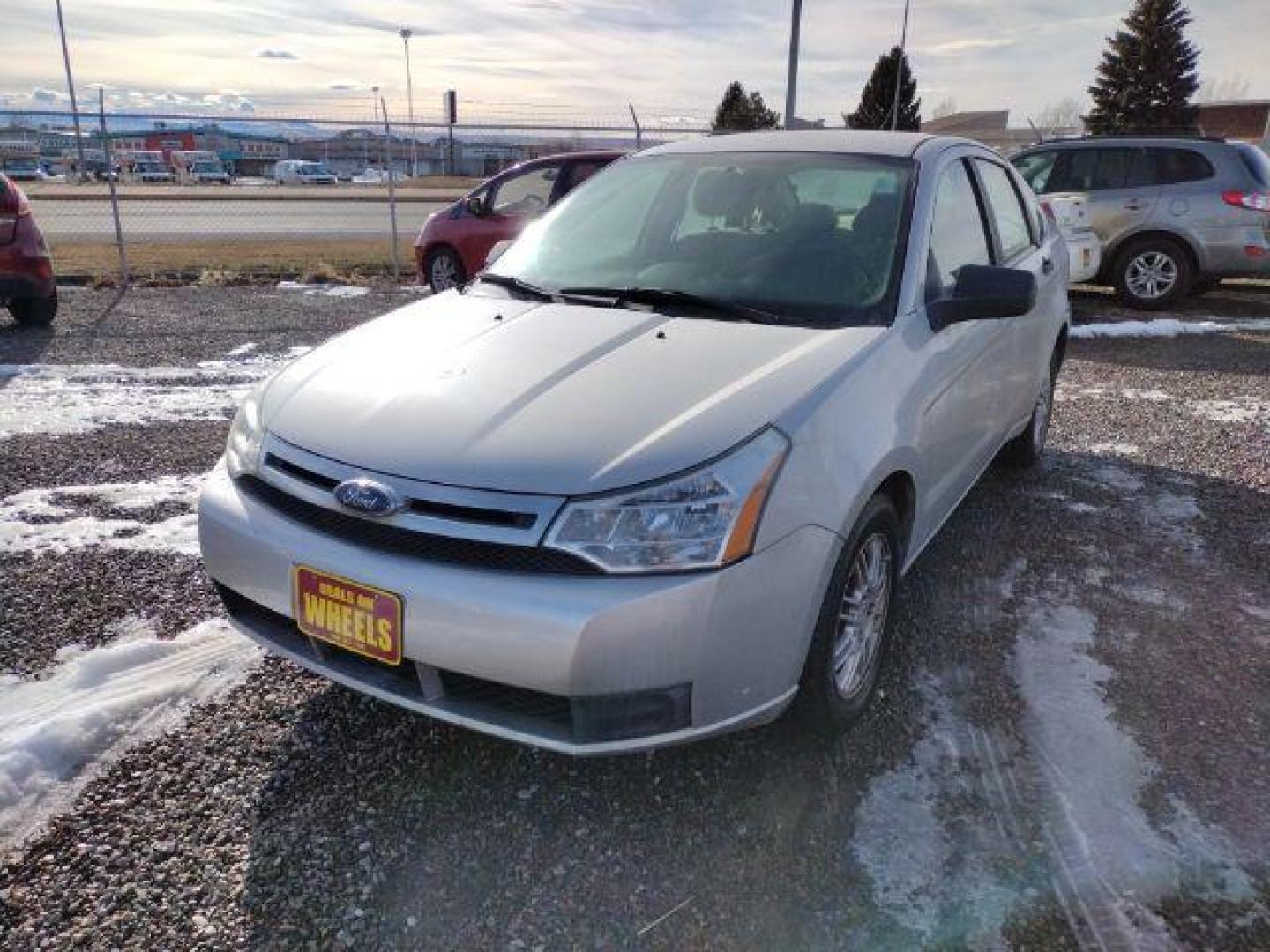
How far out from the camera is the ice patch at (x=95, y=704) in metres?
2.36

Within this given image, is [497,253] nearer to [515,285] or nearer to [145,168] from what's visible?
[515,285]

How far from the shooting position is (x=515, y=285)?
3277 millimetres

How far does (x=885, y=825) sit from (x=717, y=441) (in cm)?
103

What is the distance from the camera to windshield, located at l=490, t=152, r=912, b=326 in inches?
114

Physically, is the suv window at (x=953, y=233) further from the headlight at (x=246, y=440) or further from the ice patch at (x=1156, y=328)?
the ice patch at (x=1156, y=328)

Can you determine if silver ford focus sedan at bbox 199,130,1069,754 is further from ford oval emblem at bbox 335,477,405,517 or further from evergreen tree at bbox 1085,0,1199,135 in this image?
evergreen tree at bbox 1085,0,1199,135

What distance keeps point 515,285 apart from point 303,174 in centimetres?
4881

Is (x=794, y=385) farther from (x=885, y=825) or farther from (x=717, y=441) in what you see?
(x=885, y=825)

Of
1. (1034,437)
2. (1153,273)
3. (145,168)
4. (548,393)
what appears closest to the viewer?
(548,393)

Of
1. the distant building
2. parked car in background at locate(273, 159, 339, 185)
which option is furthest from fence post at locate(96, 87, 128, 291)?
the distant building

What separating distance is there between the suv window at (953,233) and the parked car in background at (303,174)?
46.3m

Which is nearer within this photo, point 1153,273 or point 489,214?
point 1153,273

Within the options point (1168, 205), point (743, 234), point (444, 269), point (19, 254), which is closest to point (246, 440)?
point (743, 234)

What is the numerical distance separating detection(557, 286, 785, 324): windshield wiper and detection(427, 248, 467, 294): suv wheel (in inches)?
282
